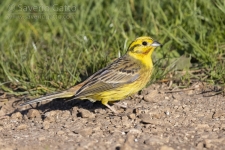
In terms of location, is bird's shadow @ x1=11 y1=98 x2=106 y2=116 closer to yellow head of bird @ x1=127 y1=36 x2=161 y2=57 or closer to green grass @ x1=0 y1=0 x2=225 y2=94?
green grass @ x1=0 y1=0 x2=225 y2=94

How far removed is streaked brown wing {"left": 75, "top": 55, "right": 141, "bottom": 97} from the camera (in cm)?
635

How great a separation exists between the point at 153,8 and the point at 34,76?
6.95 ft

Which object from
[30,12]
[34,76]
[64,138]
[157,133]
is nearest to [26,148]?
[64,138]

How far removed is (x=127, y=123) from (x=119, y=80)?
29.1 inches

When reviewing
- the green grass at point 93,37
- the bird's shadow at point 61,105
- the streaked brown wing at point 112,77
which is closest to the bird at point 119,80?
the streaked brown wing at point 112,77

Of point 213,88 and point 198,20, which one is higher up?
point 198,20

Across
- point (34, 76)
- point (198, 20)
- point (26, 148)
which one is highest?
point (198, 20)

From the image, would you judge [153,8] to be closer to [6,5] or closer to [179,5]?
[179,5]

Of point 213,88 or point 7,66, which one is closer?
point 213,88

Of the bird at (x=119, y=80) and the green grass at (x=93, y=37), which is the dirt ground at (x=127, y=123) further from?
the green grass at (x=93, y=37)

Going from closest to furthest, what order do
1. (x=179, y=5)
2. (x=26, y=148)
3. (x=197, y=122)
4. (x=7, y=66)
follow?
(x=26, y=148) < (x=197, y=122) < (x=7, y=66) < (x=179, y=5)

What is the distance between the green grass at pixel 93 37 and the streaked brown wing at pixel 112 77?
0.37m

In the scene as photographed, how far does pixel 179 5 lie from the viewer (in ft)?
25.4

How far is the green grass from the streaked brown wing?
14.6 inches
